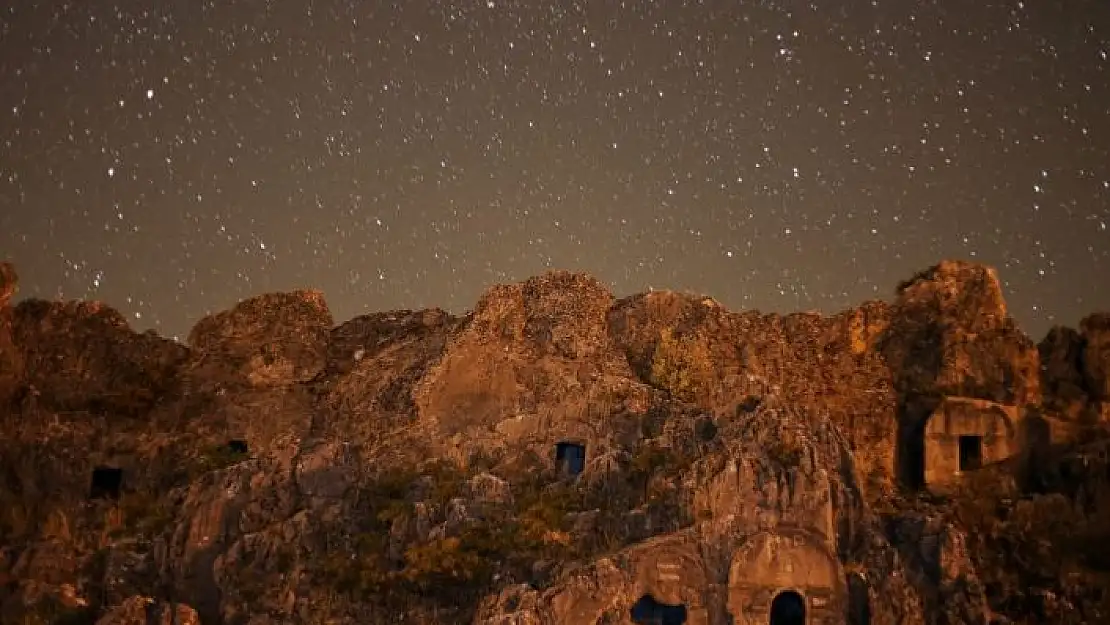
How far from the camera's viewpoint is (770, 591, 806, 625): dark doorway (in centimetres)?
3119

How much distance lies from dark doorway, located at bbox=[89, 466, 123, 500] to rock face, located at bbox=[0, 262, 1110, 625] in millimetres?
100

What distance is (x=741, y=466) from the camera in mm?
31625

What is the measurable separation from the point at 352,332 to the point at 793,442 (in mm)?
16384

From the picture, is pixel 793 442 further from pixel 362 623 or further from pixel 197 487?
pixel 197 487

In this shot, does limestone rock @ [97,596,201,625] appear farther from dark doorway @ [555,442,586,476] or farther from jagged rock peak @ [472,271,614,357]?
jagged rock peak @ [472,271,614,357]

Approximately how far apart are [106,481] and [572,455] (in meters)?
13.9

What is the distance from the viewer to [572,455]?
37500mm

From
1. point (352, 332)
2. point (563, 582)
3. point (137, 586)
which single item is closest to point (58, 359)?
point (352, 332)

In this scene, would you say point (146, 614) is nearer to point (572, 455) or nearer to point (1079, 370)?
point (572, 455)

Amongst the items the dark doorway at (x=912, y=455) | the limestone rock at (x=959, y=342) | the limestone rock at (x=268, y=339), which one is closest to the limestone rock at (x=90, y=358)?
the limestone rock at (x=268, y=339)

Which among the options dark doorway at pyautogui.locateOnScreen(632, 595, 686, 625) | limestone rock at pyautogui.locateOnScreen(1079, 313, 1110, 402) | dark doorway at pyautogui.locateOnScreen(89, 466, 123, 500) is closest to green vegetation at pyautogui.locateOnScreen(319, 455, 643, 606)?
dark doorway at pyautogui.locateOnScreen(632, 595, 686, 625)

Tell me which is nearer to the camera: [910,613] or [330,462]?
[910,613]

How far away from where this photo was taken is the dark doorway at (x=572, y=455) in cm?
3706

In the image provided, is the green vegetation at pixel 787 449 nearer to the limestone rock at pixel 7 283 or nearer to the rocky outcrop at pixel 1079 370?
the rocky outcrop at pixel 1079 370
